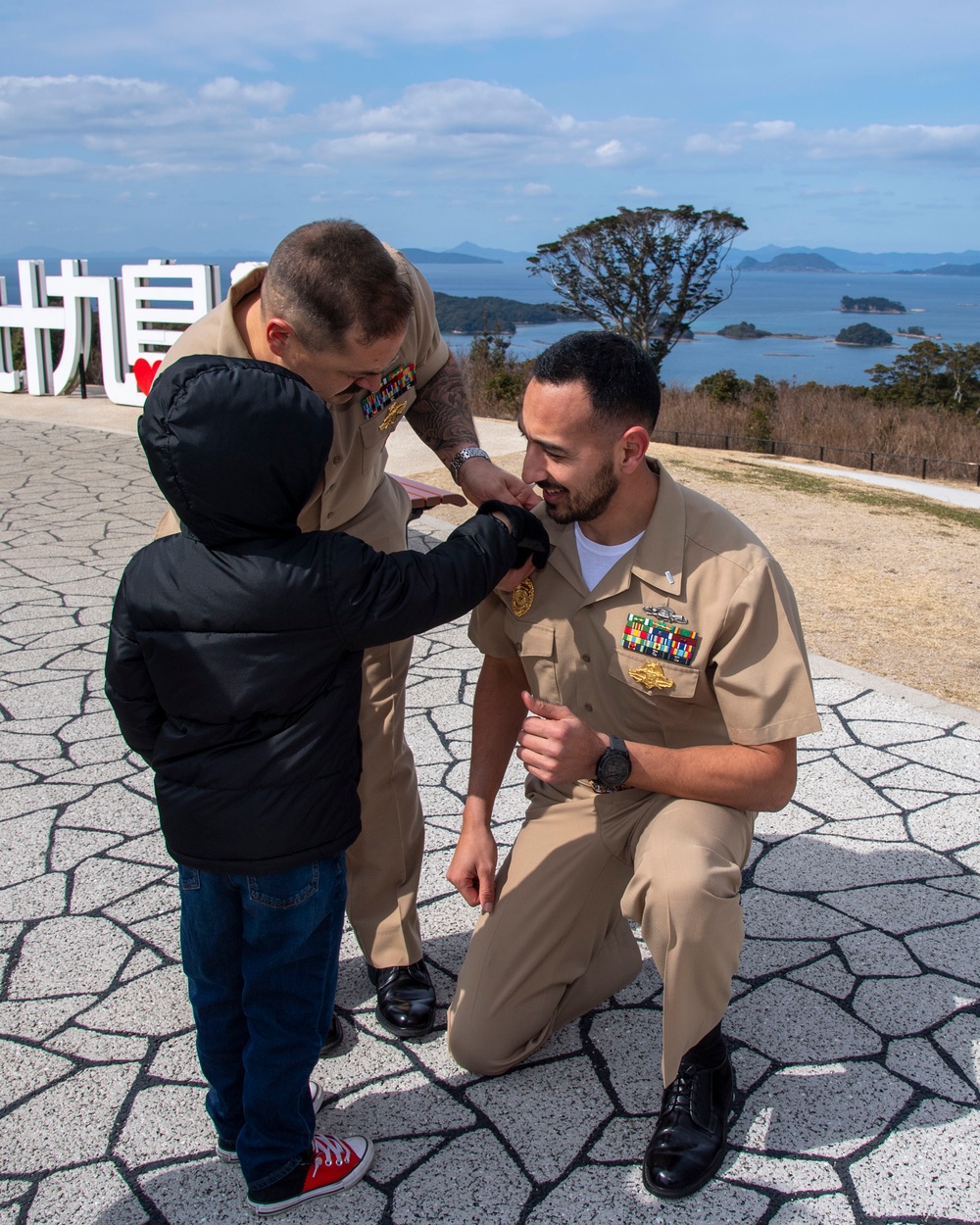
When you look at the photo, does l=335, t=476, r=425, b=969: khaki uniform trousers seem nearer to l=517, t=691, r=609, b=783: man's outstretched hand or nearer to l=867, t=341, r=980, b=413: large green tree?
l=517, t=691, r=609, b=783: man's outstretched hand

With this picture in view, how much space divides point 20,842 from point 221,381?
231 centimetres

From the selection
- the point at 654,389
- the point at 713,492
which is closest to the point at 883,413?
the point at 713,492

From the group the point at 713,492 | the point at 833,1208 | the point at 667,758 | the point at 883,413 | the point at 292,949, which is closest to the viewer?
the point at 292,949

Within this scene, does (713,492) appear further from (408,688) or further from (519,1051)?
(519,1051)

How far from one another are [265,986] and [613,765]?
0.80 meters

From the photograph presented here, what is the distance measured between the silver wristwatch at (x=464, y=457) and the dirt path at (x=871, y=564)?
114 inches

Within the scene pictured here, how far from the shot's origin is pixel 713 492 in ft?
29.8

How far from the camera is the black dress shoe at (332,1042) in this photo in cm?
247

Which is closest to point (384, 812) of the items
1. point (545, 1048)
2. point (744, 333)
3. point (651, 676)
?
point (545, 1048)

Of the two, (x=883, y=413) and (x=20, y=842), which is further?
(x=883, y=413)

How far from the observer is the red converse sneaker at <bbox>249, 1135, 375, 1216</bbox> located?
6.48 ft

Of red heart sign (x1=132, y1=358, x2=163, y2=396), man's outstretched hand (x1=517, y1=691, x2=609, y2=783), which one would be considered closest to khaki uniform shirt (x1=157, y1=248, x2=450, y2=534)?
man's outstretched hand (x1=517, y1=691, x2=609, y2=783)

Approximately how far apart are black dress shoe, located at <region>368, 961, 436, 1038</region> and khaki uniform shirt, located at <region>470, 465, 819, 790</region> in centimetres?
78

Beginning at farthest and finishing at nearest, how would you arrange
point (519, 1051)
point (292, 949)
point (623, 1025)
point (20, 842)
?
1. point (20, 842)
2. point (623, 1025)
3. point (519, 1051)
4. point (292, 949)
